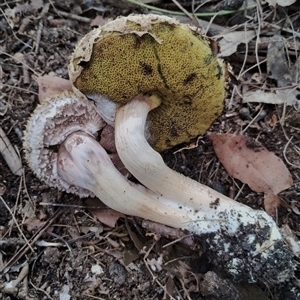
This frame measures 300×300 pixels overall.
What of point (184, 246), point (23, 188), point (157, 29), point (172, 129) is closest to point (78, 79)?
point (157, 29)

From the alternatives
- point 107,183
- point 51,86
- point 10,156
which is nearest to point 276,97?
point 107,183

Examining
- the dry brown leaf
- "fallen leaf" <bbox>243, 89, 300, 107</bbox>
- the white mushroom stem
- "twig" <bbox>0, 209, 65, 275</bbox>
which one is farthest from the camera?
"fallen leaf" <bbox>243, 89, 300, 107</bbox>

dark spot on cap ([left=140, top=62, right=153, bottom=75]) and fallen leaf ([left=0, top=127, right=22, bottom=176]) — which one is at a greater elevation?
dark spot on cap ([left=140, top=62, right=153, bottom=75])

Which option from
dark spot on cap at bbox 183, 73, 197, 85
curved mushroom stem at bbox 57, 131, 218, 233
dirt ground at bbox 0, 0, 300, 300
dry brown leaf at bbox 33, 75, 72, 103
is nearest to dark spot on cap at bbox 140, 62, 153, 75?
dark spot on cap at bbox 183, 73, 197, 85

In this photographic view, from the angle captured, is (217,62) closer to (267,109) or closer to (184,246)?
(267,109)

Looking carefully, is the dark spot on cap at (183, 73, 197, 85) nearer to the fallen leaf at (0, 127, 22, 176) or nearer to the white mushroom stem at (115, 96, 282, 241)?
the white mushroom stem at (115, 96, 282, 241)

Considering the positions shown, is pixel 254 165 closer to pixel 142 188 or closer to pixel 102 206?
pixel 142 188
